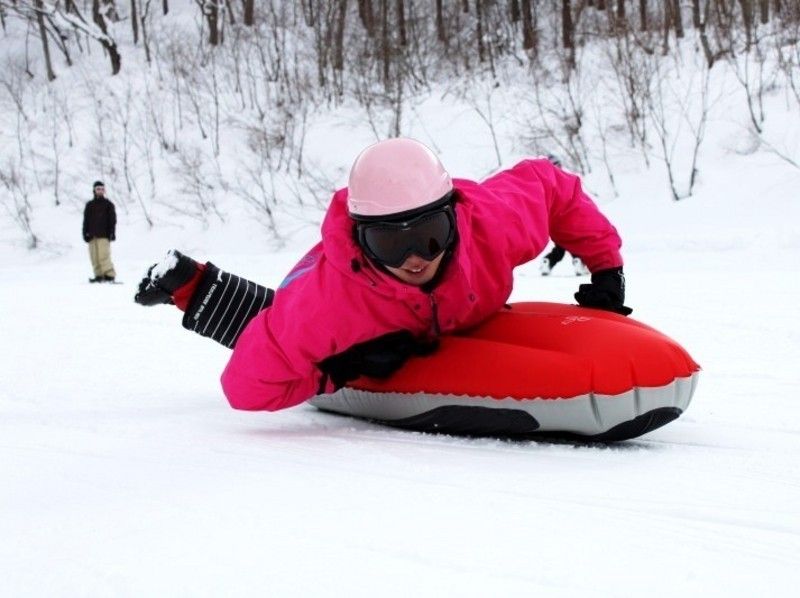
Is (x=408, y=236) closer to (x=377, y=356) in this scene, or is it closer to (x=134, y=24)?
(x=377, y=356)

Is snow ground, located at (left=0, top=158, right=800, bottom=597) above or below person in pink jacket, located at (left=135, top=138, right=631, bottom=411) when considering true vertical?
below

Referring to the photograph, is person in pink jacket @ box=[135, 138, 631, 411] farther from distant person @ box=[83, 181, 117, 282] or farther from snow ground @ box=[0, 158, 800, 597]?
distant person @ box=[83, 181, 117, 282]

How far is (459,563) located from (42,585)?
0.61m

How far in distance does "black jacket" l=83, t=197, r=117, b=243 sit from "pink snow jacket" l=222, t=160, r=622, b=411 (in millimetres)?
9839

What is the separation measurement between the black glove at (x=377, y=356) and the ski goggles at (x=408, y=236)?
0.36 metres

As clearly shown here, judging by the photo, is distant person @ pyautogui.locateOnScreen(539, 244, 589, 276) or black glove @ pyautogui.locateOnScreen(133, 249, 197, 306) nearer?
black glove @ pyautogui.locateOnScreen(133, 249, 197, 306)

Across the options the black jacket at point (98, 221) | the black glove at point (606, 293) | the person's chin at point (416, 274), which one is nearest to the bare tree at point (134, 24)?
the black jacket at point (98, 221)

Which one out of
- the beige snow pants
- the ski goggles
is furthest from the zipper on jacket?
the beige snow pants

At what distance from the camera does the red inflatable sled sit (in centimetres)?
221

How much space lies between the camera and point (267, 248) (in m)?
15.8

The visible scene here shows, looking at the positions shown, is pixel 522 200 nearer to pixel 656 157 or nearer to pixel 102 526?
pixel 102 526

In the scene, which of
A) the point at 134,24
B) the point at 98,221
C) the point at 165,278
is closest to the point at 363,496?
the point at 165,278

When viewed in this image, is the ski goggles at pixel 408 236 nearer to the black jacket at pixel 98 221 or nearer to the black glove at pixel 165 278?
the black glove at pixel 165 278

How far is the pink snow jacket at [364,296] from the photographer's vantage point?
93.4 inches
